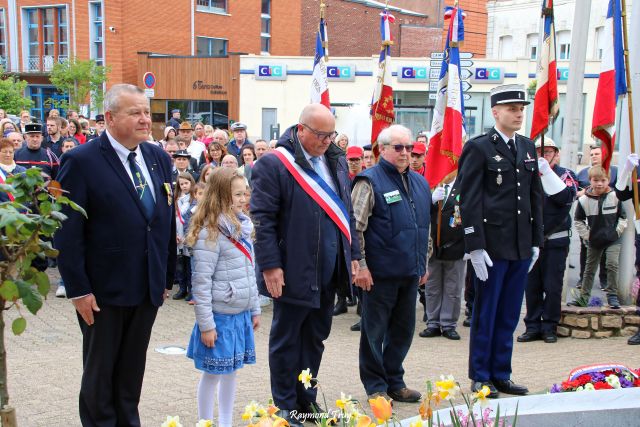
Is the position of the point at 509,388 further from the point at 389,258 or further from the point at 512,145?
the point at 512,145

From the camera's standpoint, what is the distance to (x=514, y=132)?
6.16 m

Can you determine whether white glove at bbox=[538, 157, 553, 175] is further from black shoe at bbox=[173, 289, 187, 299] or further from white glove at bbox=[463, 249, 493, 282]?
black shoe at bbox=[173, 289, 187, 299]

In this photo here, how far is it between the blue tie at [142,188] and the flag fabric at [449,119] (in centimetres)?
512

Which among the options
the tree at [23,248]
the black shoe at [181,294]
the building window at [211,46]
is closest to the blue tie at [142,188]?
the tree at [23,248]

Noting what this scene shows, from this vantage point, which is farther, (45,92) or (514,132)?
(45,92)

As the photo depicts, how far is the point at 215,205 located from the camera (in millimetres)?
5074

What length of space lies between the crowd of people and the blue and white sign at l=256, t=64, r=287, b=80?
30192 millimetres

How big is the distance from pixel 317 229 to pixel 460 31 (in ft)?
18.4

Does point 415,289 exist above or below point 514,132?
below

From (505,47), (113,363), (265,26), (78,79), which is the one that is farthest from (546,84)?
(505,47)

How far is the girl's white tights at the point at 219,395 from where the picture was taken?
16.4 feet

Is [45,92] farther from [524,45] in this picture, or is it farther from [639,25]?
[639,25]

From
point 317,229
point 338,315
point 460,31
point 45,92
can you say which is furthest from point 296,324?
point 45,92

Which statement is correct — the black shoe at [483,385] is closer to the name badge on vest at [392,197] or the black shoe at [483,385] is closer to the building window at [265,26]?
the name badge on vest at [392,197]
